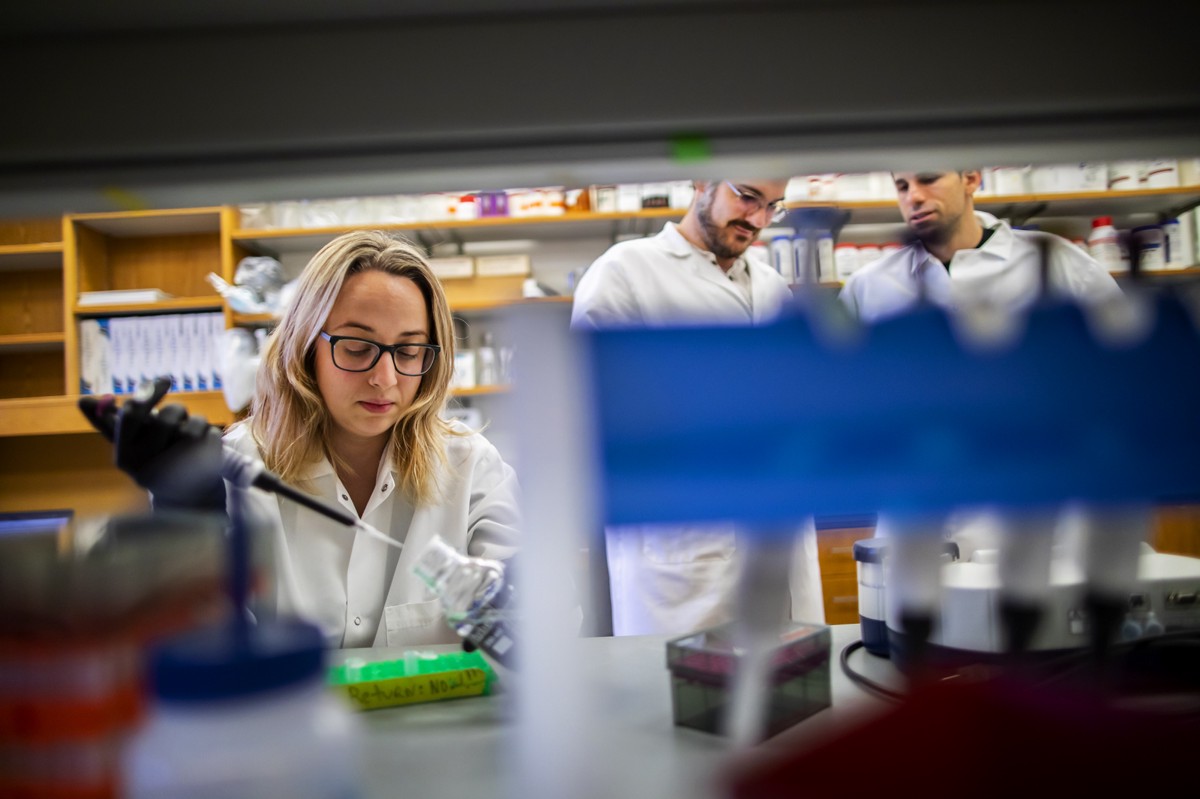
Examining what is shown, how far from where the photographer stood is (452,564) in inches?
30.9

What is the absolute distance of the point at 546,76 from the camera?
43 cm

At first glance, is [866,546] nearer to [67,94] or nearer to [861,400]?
[861,400]

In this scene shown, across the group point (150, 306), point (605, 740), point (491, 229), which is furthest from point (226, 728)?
point (150, 306)

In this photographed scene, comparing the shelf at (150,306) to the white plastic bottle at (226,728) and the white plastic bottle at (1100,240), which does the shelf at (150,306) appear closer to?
the white plastic bottle at (226,728)

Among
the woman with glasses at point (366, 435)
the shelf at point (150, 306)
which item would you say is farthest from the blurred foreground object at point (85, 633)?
the shelf at point (150, 306)

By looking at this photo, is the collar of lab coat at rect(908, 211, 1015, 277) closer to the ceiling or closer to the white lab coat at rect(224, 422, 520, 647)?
the white lab coat at rect(224, 422, 520, 647)

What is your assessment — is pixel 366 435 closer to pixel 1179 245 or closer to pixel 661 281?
pixel 661 281

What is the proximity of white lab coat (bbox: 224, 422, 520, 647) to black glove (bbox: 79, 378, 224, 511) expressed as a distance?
41 centimetres

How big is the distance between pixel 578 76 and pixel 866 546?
66 cm

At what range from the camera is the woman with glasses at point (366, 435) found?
132 centimetres

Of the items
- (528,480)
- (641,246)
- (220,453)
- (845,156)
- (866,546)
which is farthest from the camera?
(641,246)

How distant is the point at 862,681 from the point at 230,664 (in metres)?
0.62

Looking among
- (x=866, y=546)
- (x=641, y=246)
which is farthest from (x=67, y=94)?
(x=641, y=246)

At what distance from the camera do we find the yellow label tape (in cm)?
71
